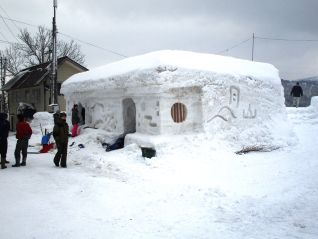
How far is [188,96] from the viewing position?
36.0 feet

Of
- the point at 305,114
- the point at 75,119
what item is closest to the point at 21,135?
the point at 75,119

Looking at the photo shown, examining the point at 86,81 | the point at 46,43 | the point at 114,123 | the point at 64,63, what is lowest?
the point at 114,123

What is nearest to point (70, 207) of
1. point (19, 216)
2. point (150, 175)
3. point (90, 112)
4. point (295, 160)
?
point (19, 216)

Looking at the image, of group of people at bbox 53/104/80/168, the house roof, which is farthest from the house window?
the house roof

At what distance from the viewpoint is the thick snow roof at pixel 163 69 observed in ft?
34.1

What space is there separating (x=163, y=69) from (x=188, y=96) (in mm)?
1412

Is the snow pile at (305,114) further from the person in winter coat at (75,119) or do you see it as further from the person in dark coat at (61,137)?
the person in dark coat at (61,137)

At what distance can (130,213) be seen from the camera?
543 centimetres

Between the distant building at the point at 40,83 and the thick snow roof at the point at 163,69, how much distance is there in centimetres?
1412

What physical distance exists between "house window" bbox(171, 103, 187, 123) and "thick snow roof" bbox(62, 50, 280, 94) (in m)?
0.85

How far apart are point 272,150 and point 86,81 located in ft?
28.1

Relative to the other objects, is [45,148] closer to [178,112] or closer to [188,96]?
[178,112]

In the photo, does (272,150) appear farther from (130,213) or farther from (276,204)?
(130,213)

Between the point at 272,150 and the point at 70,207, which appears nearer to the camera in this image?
the point at 70,207
